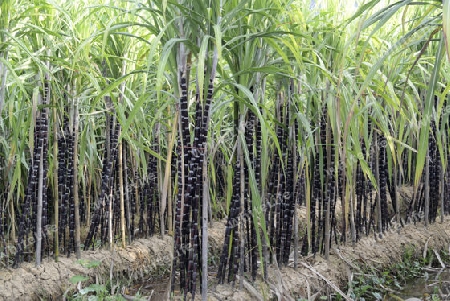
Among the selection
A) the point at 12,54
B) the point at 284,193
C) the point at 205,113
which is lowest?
the point at 284,193

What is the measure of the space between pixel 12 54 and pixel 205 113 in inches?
55.3

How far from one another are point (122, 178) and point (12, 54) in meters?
1.05

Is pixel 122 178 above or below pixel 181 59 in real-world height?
below

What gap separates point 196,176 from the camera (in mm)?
1926

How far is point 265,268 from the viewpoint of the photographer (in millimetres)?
2422

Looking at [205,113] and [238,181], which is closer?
[205,113]

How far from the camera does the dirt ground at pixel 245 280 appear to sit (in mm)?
2371

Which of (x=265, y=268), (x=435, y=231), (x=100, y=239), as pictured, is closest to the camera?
(x=265, y=268)

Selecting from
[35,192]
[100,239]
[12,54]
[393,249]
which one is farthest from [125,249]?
[393,249]

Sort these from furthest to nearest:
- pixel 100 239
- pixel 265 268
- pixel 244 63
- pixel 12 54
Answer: pixel 100 239
pixel 12 54
pixel 265 268
pixel 244 63

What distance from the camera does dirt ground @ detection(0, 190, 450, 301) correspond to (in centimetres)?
237

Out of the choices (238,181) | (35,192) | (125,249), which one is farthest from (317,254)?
(35,192)

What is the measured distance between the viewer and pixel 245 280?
240 cm

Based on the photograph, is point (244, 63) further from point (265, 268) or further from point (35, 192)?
point (35, 192)
